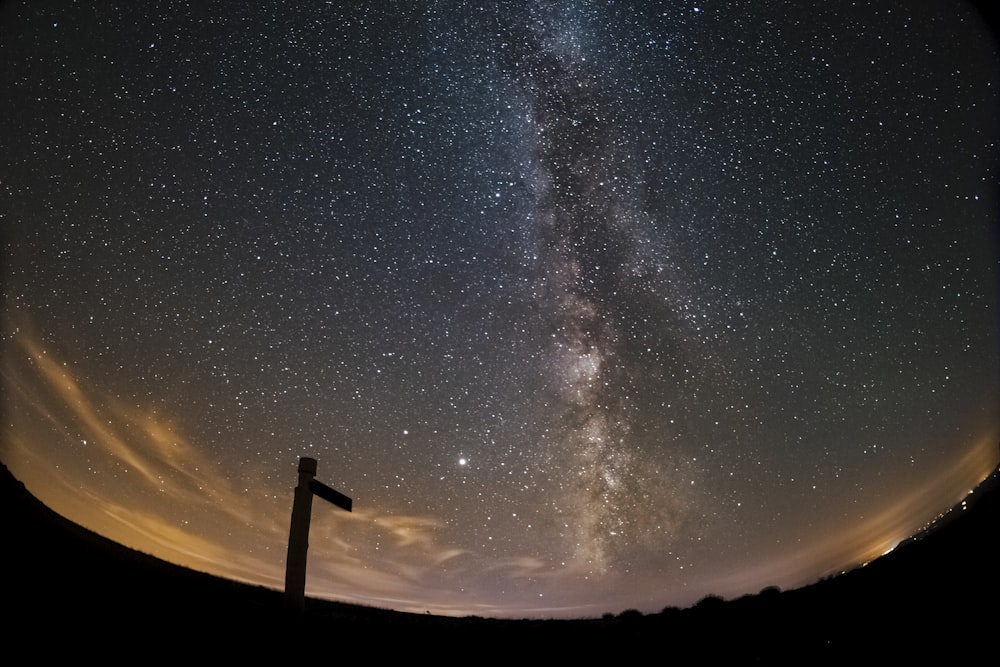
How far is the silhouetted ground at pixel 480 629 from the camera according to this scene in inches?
127

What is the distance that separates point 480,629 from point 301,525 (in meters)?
Answer: 4.16

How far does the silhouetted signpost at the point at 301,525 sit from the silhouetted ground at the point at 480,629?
0.30m

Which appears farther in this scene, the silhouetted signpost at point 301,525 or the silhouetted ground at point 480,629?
the silhouetted signpost at point 301,525

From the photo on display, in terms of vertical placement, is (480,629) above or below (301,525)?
below

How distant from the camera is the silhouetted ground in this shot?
3.22 metres

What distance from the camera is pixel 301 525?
20.4ft

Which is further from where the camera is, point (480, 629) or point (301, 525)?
point (480, 629)

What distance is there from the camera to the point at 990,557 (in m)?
6.32

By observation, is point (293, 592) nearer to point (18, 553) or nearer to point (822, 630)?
point (18, 553)

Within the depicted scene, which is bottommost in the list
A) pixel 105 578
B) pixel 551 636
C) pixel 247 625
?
pixel 551 636

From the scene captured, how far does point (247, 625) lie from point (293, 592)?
3.48ft

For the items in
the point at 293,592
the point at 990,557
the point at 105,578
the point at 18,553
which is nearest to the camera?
the point at 18,553

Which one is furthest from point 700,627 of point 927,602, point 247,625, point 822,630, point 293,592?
point 247,625

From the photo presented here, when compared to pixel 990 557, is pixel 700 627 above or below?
below
